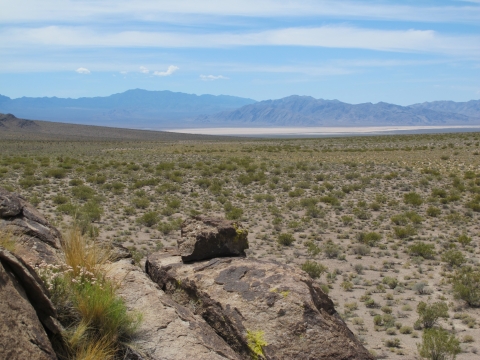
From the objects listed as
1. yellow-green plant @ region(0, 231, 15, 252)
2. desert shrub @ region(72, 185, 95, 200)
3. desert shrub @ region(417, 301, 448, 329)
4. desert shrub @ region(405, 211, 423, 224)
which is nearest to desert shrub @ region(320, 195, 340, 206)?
desert shrub @ region(405, 211, 423, 224)

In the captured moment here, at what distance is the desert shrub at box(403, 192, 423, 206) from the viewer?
21.3 metres

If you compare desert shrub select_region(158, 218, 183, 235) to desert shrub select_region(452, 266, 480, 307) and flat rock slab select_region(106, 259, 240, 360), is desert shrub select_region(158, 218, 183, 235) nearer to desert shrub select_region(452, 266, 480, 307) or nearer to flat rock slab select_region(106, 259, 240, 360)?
desert shrub select_region(452, 266, 480, 307)

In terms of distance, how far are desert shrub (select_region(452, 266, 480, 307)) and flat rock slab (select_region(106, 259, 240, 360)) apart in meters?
6.76

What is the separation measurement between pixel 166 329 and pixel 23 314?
4.79ft

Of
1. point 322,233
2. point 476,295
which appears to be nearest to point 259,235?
point 322,233

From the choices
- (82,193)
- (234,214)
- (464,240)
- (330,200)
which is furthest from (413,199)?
(82,193)

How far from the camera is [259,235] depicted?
52.4 ft

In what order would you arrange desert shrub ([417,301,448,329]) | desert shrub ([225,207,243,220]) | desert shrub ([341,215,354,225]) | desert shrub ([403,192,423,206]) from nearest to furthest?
1. desert shrub ([417,301,448,329])
2. desert shrub ([341,215,354,225])
3. desert shrub ([225,207,243,220])
4. desert shrub ([403,192,423,206])

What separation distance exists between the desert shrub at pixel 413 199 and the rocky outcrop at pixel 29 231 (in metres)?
17.7

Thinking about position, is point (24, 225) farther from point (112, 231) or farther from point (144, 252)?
point (112, 231)

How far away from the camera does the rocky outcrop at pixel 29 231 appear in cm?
565

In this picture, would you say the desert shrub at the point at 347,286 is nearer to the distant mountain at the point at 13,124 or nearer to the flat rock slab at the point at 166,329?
the flat rock slab at the point at 166,329

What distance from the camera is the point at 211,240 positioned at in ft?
22.8

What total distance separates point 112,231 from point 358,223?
888 centimetres
